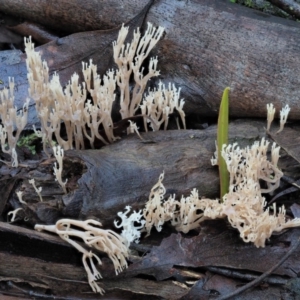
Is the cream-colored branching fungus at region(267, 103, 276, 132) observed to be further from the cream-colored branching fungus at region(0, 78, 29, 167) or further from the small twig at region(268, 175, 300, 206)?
the cream-colored branching fungus at region(0, 78, 29, 167)

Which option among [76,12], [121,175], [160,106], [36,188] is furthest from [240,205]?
[76,12]

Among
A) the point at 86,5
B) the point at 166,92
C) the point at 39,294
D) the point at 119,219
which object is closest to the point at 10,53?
the point at 86,5

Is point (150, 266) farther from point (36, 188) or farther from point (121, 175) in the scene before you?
point (36, 188)

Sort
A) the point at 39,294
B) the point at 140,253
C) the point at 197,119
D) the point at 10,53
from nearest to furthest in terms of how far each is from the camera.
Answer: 1. the point at 39,294
2. the point at 140,253
3. the point at 197,119
4. the point at 10,53

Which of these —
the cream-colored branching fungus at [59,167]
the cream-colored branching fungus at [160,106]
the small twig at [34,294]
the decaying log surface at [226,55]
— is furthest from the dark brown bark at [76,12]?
the small twig at [34,294]

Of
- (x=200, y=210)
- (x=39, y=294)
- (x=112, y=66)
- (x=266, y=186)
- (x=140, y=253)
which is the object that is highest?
(x=112, y=66)

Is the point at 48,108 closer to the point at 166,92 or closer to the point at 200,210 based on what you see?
the point at 166,92
